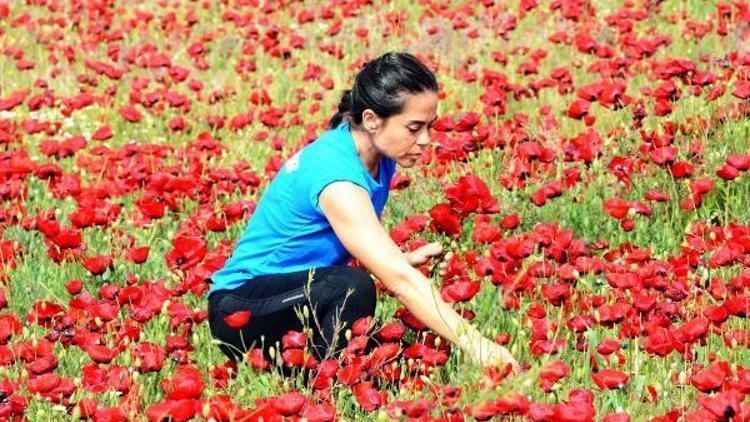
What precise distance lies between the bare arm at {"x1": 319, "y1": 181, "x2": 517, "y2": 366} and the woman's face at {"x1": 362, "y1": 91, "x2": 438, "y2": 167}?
236 mm

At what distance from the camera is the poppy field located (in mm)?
3500

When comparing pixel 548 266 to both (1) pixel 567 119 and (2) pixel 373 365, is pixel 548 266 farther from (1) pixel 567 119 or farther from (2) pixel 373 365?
(1) pixel 567 119

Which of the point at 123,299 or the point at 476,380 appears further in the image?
the point at 123,299

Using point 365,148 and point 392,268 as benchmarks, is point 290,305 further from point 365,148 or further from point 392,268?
point 365,148

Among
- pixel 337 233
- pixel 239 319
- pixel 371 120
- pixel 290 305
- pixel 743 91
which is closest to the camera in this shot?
pixel 239 319

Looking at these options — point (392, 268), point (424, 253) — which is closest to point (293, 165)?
point (424, 253)

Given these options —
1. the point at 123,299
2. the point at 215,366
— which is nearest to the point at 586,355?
the point at 215,366

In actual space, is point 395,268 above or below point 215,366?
above

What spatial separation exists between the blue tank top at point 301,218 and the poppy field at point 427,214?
18 cm

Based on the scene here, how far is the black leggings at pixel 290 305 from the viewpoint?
156 inches

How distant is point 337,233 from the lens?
397 cm

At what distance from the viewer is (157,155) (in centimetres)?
643

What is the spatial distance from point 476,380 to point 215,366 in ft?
3.34

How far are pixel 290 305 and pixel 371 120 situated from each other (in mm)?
668
